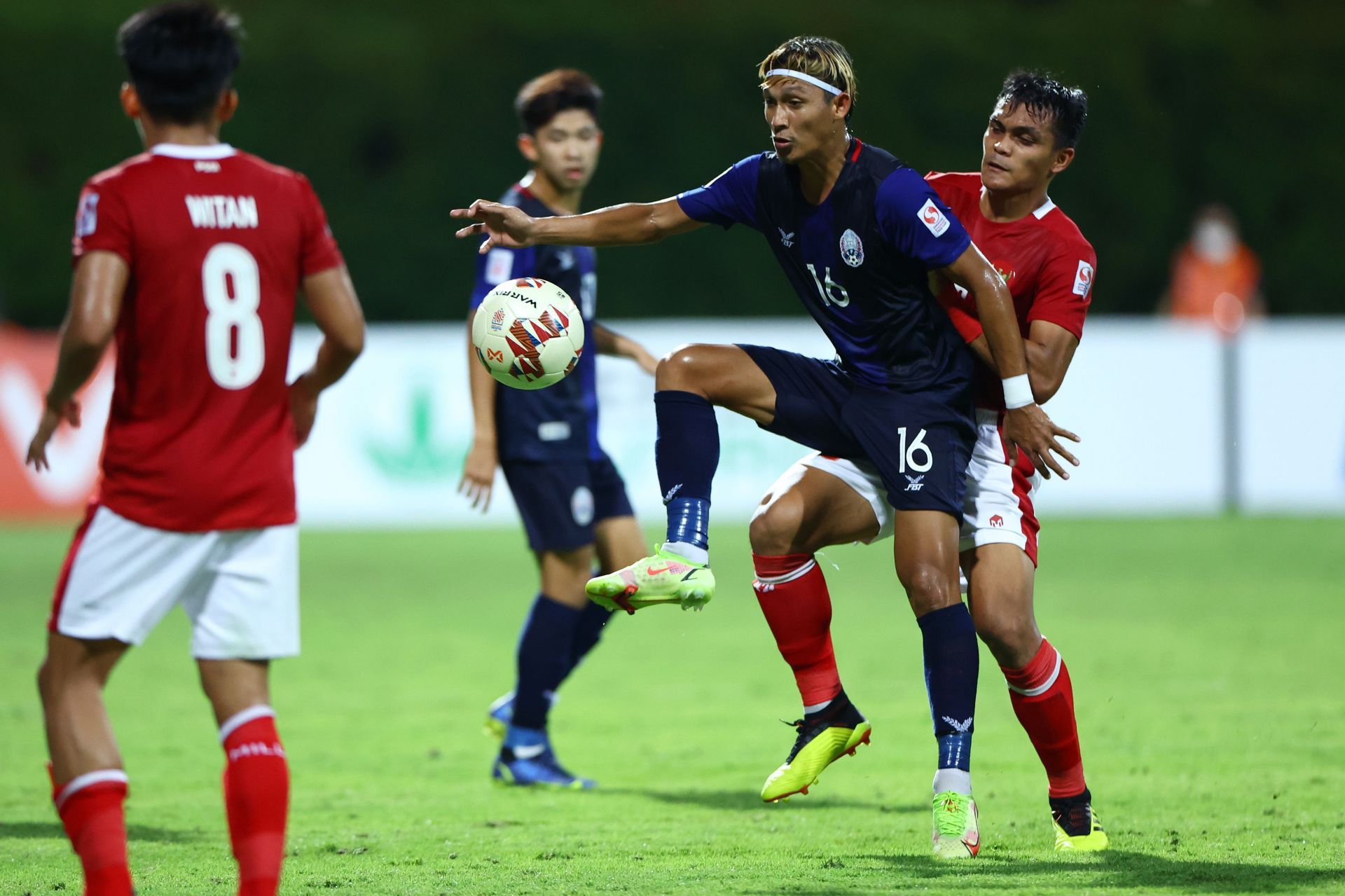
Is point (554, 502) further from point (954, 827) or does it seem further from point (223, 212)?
point (223, 212)

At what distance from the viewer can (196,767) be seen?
6484mm

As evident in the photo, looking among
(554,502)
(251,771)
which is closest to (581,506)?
(554,502)

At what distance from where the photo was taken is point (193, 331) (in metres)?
3.70

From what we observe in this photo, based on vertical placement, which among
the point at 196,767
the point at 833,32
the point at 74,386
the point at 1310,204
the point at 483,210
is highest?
the point at 833,32

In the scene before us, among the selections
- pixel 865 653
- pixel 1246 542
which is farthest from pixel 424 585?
pixel 1246 542

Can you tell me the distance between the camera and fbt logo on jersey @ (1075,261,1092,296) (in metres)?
4.95

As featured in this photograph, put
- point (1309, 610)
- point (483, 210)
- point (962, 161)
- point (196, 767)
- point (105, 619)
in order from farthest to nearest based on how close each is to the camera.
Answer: point (962, 161) < point (1309, 610) < point (196, 767) < point (483, 210) < point (105, 619)

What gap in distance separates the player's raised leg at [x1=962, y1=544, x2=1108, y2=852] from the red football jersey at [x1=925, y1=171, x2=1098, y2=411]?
574mm

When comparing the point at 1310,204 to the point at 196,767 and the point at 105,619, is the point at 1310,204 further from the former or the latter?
the point at 105,619

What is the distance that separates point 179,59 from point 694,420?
191 centimetres

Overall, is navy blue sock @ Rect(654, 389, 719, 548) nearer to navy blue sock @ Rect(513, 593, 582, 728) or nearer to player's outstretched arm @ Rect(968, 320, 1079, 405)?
player's outstretched arm @ Rect(968, 320, 1079, 405)

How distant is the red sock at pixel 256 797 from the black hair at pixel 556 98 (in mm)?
3196

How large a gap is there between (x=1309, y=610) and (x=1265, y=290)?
12828mm

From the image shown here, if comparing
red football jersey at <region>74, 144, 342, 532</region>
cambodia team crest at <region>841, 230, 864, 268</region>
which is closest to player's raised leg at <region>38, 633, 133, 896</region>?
red football jersey at <region>74, 144, 342, 532</region>
